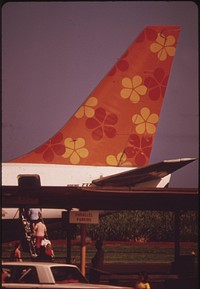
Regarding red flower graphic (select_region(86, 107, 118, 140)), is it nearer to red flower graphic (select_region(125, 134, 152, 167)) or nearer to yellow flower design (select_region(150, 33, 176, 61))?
red flower graphic (select_region(125, 134, 152, 167))

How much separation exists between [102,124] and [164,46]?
10.8 feet

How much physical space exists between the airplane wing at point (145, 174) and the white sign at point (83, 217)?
1.74m

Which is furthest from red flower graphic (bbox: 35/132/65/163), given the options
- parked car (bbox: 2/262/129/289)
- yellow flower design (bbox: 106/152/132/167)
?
parked car (bbox: 2/262/129/289)

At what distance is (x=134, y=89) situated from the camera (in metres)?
23.3

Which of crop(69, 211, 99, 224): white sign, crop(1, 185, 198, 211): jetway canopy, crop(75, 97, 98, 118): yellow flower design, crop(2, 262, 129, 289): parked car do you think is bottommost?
crop(2, 262, 129, 289): parked car

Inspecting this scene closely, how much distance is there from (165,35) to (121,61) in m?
1.68

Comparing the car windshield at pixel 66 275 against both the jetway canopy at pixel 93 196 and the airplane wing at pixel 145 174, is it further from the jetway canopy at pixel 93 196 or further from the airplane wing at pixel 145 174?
the airplane wing at pixel 145 174

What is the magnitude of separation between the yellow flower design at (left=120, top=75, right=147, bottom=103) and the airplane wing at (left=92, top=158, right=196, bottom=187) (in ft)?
17.0

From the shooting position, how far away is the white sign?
15.3 metres

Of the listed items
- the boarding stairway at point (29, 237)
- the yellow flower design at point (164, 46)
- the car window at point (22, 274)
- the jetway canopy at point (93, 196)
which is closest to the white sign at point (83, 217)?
the jetway canopy at point (93, 196)

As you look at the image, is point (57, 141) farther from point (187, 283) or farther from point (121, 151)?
point (187, 283)

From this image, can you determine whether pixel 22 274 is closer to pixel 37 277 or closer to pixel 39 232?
pixel 37 277

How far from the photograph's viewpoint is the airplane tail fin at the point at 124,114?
888 inches

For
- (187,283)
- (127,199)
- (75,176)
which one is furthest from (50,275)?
(75,176)
